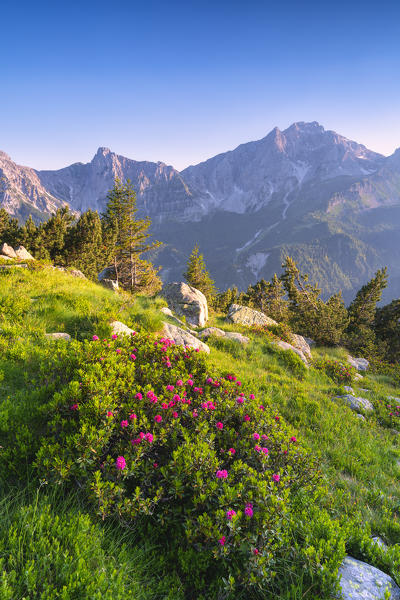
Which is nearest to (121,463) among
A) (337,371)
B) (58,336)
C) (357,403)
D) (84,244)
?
(58,336)

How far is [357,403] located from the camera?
8.45m

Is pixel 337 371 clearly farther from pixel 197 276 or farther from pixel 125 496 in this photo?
pixel 197 276

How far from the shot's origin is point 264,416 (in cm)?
425

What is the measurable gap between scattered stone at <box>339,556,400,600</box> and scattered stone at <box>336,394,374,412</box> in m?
6.52

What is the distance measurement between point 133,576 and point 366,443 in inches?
247

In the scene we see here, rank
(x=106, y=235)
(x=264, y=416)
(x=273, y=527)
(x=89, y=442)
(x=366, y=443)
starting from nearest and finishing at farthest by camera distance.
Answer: (x=273, y=527)
(x=89, y=442)
(x=264, y=416)
(x=366, y=443)
(x=106, y=235)

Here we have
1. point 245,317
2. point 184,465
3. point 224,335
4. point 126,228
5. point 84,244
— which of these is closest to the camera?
point 184,465

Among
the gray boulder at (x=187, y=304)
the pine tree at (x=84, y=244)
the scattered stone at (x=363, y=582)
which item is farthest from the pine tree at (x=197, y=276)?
the scattered stone at (x=363, y=582)

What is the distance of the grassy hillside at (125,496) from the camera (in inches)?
79.9

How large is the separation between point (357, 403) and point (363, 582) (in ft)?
23.1

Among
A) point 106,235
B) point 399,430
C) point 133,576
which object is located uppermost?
point 106,235

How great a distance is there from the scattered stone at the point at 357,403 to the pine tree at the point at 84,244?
102 feet

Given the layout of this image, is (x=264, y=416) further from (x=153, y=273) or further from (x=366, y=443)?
(x=153, y=273)

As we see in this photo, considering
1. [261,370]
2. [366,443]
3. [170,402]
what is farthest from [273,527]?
[261,370]
